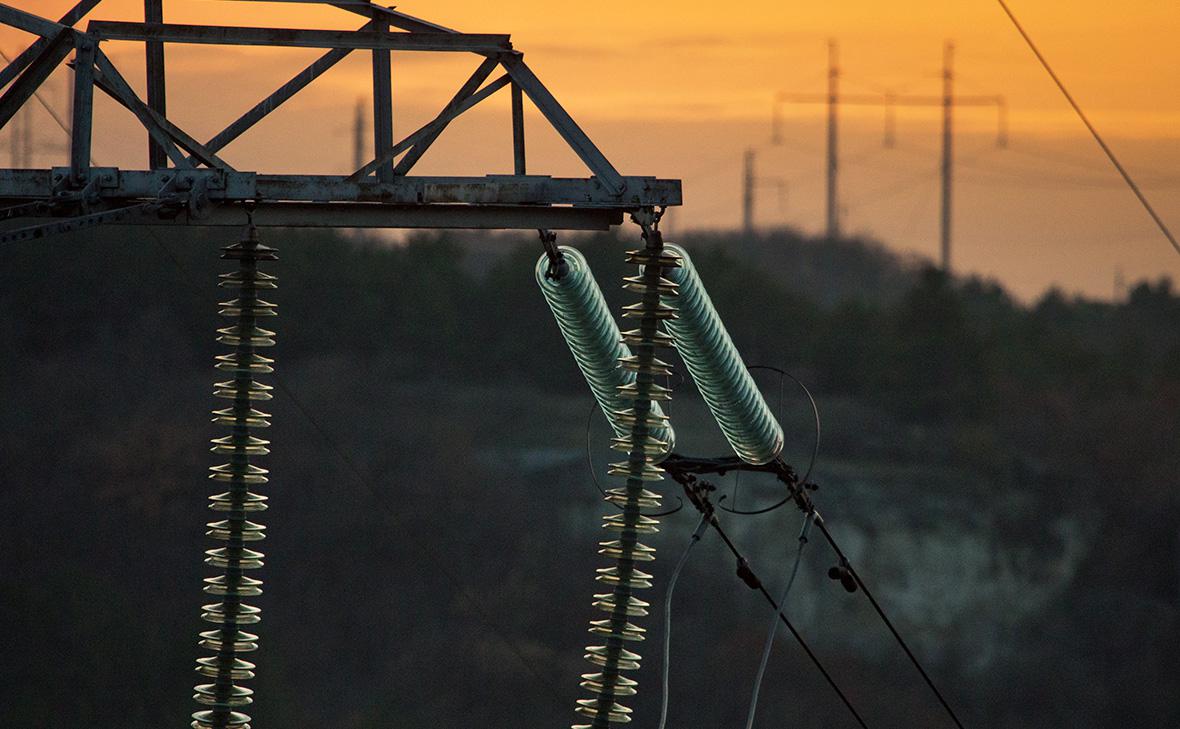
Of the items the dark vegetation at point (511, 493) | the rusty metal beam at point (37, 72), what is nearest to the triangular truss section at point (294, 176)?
the rusty metal beam at point (37, 72)

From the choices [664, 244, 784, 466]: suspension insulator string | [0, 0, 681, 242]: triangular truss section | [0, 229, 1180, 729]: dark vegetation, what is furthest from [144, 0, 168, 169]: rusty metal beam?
[0, 229, 1180, 729]: dark vegetation

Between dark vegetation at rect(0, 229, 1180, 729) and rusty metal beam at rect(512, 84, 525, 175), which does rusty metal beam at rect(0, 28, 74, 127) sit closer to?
rusty metal beam at rect(512, 84, 525, 175)

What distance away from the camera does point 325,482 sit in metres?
57.5

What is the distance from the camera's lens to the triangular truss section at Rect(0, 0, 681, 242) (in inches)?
346

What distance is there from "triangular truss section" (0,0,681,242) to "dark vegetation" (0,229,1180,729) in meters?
40.8

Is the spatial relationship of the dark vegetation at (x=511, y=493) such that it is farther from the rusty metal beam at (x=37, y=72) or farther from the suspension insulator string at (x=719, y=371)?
the rusty metal beam at (x=37, y=72)

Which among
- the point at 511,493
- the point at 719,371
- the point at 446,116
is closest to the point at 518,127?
the point at 446,116

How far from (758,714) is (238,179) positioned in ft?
146

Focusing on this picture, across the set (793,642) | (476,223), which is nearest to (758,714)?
(793,642)

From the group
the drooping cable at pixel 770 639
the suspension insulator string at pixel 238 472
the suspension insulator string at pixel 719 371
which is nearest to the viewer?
the suspension insulator string at pixel 238 472

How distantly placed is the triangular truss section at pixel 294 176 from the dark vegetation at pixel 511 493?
4078cm

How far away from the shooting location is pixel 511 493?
5712 centimetres

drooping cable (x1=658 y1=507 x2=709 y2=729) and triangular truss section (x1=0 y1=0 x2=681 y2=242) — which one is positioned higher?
triangular truss section (x1=0 y1=0 x2=681 y2=242)

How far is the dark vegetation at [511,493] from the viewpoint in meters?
52.0
